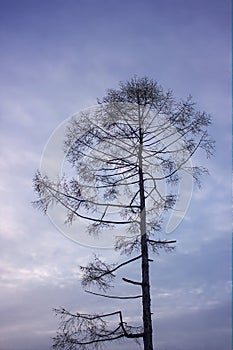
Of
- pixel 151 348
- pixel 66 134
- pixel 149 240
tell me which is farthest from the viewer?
pixel 66 134

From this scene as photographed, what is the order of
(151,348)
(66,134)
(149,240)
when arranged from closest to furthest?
(151,348)
(149,240)
(66,134)

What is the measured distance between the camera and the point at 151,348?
1160cm

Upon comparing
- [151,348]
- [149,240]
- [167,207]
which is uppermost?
[167,207]

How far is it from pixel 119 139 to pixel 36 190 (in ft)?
10.0

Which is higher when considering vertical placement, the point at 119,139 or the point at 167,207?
the point at 119,139

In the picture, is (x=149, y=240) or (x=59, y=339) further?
(x=149, y=240)

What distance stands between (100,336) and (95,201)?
3826mm

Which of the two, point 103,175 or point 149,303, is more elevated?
point 103,175

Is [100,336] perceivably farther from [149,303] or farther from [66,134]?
[66,134]

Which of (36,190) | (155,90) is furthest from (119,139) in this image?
(36,190)

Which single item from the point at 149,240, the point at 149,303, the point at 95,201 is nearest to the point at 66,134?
the point at 95,201

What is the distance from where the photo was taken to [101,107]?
557 inches

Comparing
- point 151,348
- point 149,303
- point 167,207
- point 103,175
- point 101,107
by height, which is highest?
point 101,107

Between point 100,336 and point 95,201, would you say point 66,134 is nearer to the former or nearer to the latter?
point 95,201
